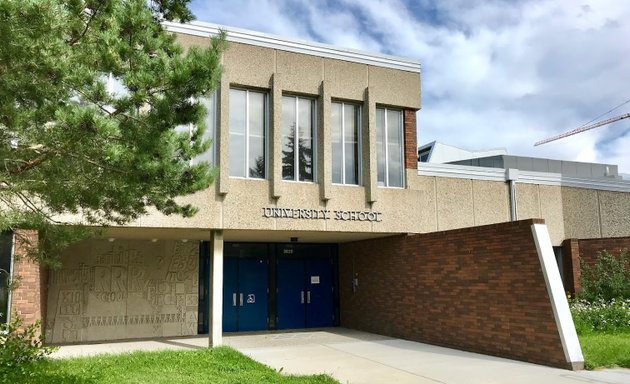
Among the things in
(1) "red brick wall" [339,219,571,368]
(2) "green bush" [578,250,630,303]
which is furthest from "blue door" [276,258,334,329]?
(2) "green bush" [578,250,630,303]

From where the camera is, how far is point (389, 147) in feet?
50.4

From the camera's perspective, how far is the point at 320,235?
15.7 metres

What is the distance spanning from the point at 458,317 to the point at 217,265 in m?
5.73

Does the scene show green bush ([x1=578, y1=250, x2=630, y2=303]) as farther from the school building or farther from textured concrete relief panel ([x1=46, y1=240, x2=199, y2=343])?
textured concrete relief panel ([x1=46, y1=240, x2=199, y2=343])

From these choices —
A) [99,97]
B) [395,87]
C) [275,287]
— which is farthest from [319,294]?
[99,97]

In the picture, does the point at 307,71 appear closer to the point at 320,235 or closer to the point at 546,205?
the point at 320,235

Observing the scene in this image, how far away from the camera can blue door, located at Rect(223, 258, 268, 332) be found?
16.9 meters

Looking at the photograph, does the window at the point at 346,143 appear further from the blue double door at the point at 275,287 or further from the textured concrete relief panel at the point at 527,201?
the textured concrete relief panel at the point at 527,201

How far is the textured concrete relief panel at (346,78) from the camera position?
1460 centimetres

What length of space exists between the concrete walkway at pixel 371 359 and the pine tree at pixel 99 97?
16.8 ft

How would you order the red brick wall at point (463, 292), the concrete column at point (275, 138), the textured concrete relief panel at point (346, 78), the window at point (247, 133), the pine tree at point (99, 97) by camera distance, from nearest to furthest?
the pine tree at point (99, 97) → the red brick wall at point (463, 292) → the concrete column at point (275, 138) → the window at point (247, 133) → the textured concrete relief panel at point (346, 78)

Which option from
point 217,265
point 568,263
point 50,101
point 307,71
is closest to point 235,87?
point 307,71

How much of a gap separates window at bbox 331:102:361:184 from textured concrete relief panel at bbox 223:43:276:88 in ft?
6.63

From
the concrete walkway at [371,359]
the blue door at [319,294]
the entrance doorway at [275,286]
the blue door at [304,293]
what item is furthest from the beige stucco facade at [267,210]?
the blue door at [319,294]
